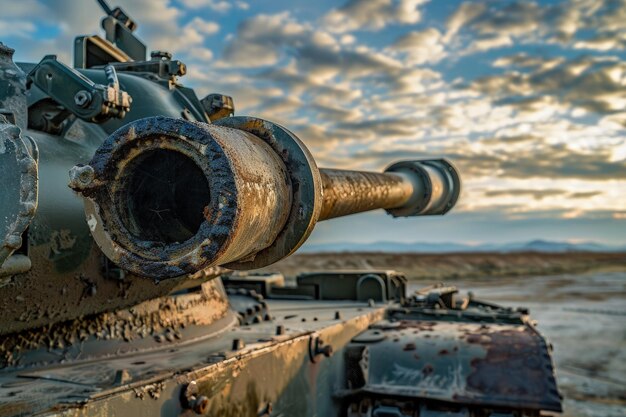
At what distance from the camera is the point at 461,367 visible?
526 centimetres

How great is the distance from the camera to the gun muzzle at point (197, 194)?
7.40 ft

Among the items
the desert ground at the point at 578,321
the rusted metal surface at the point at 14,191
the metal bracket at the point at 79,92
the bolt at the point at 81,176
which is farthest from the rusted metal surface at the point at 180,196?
the desert ground at the point at 578,321

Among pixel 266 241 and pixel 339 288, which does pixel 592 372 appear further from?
pixel 266 241

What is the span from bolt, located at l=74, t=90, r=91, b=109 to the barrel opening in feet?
2.79

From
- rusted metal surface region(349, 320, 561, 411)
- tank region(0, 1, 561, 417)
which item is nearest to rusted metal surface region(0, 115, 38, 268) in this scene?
tank region(0, 1, 561, 417)

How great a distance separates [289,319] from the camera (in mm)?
6055

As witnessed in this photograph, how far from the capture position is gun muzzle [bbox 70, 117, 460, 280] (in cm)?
226

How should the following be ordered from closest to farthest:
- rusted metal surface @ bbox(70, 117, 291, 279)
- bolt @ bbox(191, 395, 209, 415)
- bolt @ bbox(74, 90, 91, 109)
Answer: rusted metal surface @ bbox(70, 117, 291, 279), bolt @ bbox(74, 90, 91, 109), bolt @ bbox(191, 395, 209, 415)

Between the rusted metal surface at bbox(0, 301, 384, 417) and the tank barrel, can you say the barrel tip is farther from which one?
the rusted metal surface at bbox(0, 301, 384, 417)

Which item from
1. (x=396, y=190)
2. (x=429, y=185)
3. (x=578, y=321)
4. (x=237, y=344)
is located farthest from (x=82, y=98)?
(x=578, y=321)

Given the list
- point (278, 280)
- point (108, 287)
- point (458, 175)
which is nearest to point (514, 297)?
point (278, 280)

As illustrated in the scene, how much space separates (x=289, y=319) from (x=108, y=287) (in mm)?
2593

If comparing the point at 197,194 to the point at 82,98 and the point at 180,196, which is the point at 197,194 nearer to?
the point at 180,196

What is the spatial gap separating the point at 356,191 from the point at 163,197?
1400mm
